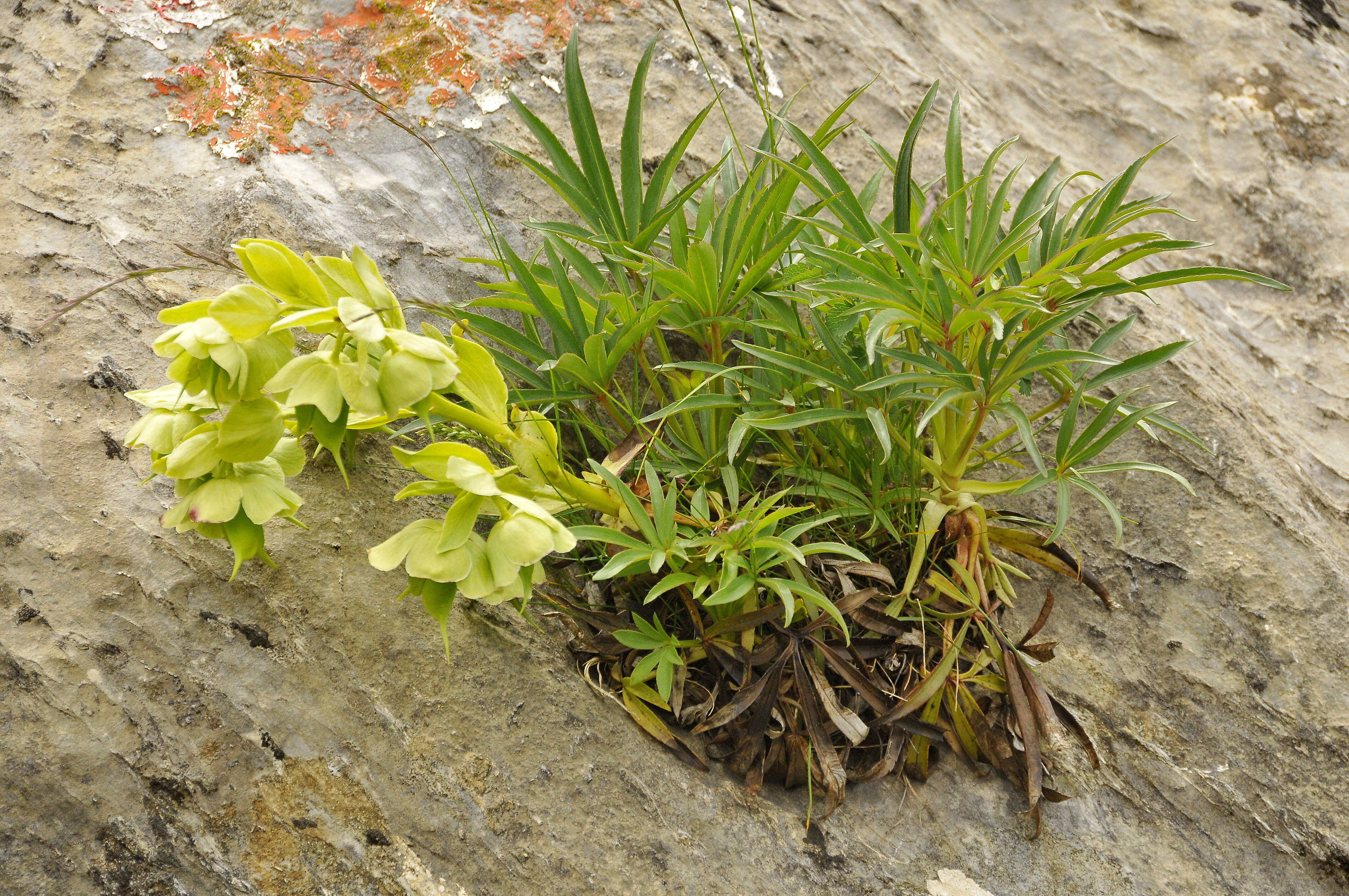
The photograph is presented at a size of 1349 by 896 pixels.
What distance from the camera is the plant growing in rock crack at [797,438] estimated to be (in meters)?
0.96

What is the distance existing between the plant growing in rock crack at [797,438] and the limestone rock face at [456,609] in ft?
0.32

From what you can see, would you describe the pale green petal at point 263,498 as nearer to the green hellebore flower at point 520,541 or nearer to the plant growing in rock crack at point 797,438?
the plant growing in rock crack at point 797,438

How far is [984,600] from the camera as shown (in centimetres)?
111

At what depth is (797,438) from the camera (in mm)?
1229

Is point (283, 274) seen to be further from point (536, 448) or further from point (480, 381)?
point (536, 448)

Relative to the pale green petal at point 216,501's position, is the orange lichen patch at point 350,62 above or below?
above

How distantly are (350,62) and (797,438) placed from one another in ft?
3.38

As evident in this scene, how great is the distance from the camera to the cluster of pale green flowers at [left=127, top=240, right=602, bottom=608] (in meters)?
0.64

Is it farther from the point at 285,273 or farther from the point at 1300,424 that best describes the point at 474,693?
the point at 1300,424

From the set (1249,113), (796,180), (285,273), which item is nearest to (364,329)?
(285,273)

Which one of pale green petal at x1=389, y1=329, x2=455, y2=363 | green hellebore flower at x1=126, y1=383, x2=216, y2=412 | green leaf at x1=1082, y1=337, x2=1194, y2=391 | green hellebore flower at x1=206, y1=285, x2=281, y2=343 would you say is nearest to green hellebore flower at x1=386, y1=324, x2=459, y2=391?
pale green petal at x1=389, y1=329, x2=455, y2=363

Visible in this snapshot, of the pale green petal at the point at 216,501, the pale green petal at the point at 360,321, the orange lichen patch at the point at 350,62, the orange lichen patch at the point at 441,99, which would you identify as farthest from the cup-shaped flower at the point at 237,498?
the orange lichen patch at the point at 441,99

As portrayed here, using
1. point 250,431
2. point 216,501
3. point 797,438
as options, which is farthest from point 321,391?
point 797,438

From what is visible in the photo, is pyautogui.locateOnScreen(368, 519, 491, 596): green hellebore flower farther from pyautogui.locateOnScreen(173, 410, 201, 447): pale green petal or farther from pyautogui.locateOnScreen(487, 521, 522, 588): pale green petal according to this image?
pyautogui.locateOnScreen(173, 410, 201, 447): pale green petal
